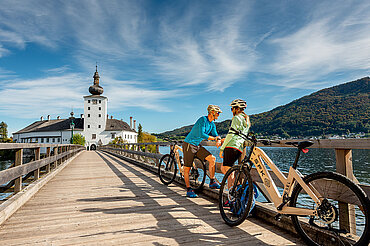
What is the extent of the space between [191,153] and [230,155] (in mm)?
1343

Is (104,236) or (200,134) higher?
(200,134)

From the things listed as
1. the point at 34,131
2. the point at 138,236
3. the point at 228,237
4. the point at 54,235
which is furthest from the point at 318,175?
the point at 34,131

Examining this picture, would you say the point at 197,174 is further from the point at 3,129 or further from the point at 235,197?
the point at 3,129

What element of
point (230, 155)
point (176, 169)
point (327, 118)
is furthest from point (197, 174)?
point (327, 118)

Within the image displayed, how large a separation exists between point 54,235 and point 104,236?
0.62 m

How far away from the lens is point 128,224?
339cm

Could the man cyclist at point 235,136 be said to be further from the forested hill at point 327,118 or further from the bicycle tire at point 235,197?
the forested hill at point 327,118

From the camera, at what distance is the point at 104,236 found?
296 centimetres

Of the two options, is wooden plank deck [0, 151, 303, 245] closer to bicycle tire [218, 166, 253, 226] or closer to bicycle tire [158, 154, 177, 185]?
bicycle tire [218, 166, 253, 226]

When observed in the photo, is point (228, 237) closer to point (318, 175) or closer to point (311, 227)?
point (311, 227)

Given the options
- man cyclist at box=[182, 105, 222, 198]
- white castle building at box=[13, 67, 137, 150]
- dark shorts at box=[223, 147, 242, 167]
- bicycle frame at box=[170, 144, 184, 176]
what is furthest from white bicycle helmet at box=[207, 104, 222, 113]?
white castle building at box=[13, 67, 137, 150]

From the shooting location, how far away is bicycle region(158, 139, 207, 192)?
531 centimetres

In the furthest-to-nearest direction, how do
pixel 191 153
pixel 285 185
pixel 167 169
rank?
pixel 167 169, pixel 191 153, pixel 285 185

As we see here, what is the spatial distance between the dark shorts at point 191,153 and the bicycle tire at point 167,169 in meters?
1.31
